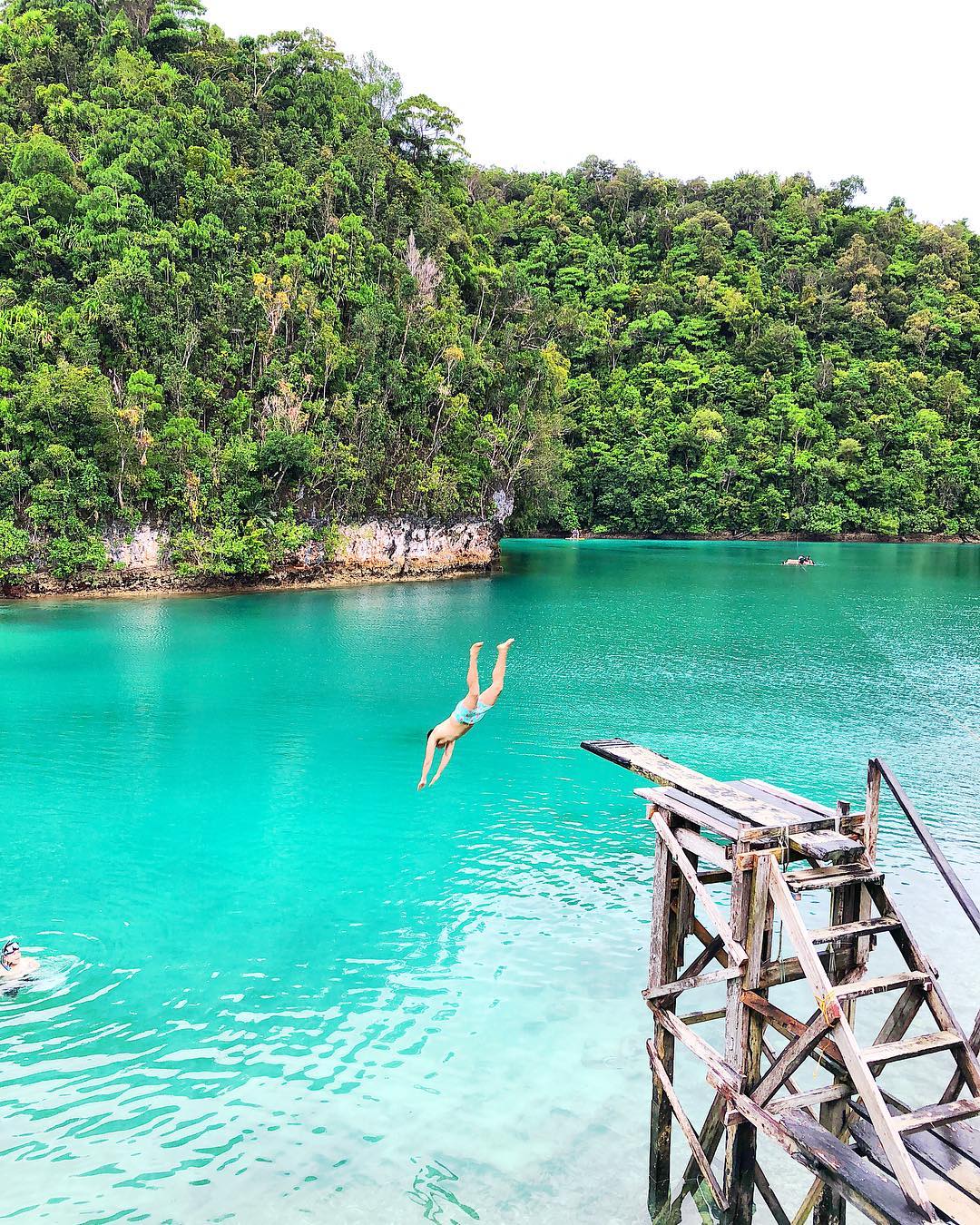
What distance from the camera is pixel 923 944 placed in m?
10.4

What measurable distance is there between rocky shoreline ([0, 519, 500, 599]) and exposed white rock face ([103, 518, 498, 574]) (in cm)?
4

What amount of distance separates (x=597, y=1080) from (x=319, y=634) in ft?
80.4

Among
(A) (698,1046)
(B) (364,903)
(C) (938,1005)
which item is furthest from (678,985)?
(B) (364,903)

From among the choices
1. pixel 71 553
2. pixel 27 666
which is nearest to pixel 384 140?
pixel 71 553

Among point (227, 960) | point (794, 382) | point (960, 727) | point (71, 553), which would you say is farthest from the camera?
point (794, 382)

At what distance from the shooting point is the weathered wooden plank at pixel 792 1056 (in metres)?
5.34

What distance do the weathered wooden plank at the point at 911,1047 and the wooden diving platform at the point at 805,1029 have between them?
0.01 m

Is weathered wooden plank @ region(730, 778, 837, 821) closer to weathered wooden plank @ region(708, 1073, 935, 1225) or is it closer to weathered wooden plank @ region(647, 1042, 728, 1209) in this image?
weathered wooden plank @ region(708, 1073, 935, 1225)

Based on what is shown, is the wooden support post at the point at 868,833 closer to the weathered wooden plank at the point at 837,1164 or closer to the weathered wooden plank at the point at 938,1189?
the weathered wooden plank at the point at 938,1189

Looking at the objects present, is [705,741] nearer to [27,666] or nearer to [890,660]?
[890,660]

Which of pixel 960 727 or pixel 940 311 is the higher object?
pixel 940 311

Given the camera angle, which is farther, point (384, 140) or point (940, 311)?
point (940, 311)

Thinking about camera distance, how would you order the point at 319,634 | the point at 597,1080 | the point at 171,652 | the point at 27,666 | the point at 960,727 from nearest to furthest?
1. the point at 597,1080
2. the point at 960,727
3. the point at 27,666
4. the point at 171,652
5. the point at 319,634

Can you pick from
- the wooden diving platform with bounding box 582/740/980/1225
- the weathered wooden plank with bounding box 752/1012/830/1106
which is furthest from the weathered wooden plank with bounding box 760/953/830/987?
the weathered wooden plank with bounding box 752/1012/830/1106
